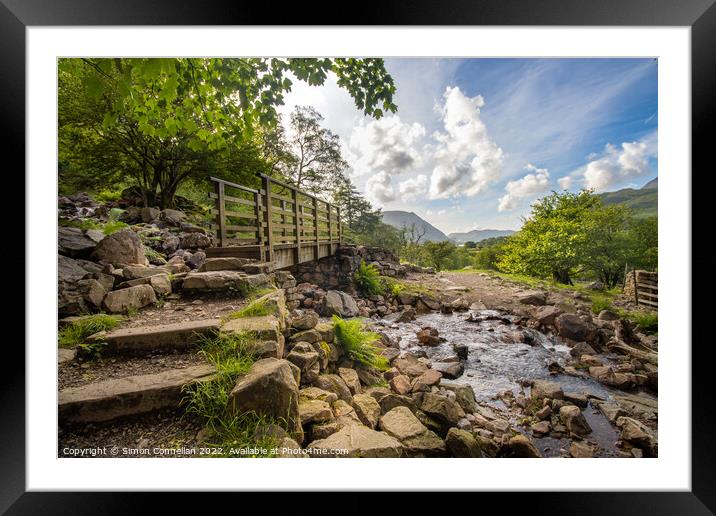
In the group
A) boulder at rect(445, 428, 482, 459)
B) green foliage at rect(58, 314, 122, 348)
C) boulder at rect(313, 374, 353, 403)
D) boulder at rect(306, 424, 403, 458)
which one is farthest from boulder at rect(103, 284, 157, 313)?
boulder at rect(445, 428, 482, 459)

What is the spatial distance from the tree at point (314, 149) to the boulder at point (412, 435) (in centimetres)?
217

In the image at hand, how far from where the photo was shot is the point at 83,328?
61.4 inches

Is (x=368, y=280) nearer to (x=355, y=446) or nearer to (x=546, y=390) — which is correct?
(x=546, y=390)

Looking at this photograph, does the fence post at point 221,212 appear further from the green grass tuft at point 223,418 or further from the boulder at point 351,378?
the green grass tuft at point 223,418

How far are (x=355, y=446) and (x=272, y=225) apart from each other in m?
3.16

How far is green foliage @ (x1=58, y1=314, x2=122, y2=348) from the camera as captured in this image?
149 centimetres

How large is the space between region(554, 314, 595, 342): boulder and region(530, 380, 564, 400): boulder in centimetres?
72

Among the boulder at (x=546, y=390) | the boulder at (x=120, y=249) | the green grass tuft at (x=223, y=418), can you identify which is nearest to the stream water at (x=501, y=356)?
the boulder at (x=546, y=390)

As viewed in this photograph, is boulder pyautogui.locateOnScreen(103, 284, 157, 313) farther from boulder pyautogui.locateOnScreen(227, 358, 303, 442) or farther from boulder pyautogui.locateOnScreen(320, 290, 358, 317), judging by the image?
boulder pyautogui.locateOnScreen(320, 290, 358, 317)

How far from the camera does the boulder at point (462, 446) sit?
1531 millimetres

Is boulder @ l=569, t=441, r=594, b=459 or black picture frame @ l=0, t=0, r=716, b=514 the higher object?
black picture frame @ l=0, t=0, r=716, b=514

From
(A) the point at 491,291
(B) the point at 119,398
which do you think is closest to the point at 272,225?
(B) the point at 119,398

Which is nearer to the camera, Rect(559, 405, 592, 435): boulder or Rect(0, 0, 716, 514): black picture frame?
Rect(0, 0, 716, 514): black picture frame
